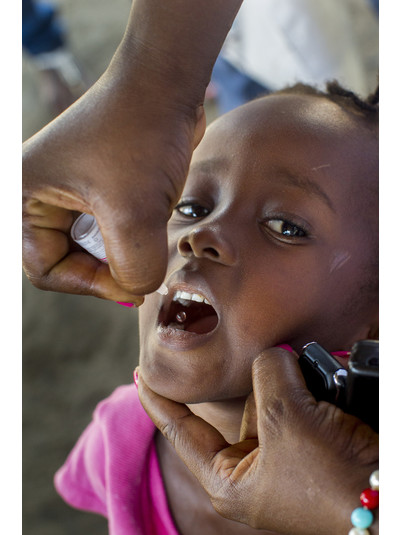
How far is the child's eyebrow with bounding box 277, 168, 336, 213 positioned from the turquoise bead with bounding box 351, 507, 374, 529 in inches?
12.6

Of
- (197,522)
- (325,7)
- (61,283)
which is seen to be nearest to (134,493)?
(197,522)

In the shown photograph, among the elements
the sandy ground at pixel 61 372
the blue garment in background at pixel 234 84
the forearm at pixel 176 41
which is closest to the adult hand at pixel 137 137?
the forearm at pixel 176 41

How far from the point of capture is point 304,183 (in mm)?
629

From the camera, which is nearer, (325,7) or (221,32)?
(221,32)

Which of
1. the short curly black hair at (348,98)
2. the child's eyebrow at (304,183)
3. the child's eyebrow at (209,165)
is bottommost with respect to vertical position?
the child's eyebrow at (304,183)

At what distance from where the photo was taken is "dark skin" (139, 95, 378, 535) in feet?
1.49

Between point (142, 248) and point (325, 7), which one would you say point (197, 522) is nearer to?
point (142, 248)

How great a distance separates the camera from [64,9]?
6.36ft

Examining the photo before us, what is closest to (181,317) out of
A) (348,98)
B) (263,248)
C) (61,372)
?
(263,248)

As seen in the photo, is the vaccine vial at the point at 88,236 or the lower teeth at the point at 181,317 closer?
the vaccine vial at the point at 88,236

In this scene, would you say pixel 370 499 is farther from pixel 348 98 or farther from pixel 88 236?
pixel 348 98

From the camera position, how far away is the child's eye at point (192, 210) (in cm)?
65

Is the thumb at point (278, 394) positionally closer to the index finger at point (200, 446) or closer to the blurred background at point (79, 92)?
the index finger at point (200, 446)
